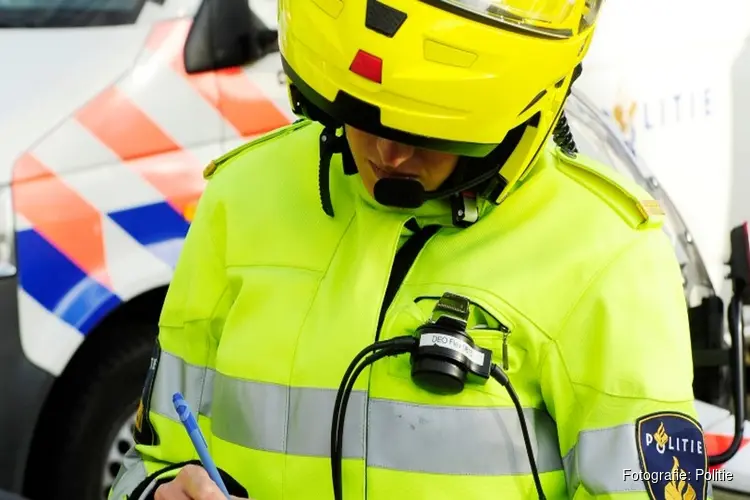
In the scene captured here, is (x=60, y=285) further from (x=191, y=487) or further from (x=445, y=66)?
(x=445, y=66)

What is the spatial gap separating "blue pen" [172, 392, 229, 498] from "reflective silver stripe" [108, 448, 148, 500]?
24cm

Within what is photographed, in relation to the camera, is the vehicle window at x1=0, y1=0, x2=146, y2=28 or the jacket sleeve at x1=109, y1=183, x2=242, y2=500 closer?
the jacket sleeve at x1=109, y1=183, x2=242, y2=500

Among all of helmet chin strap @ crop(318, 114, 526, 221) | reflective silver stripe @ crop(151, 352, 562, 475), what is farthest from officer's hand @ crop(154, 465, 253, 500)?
helmet chin strap @ crop(318, 114, 526, 221)

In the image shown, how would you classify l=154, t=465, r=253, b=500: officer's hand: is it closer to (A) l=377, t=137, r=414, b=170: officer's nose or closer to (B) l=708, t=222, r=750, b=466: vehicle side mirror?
(A) l=377, t=137, r=414, b=170: officer's nose

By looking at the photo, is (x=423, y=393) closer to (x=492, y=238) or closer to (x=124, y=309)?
(x=492, y=238)

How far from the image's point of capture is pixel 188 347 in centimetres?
163

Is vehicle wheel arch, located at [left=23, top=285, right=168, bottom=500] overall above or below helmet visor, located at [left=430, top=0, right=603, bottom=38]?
below

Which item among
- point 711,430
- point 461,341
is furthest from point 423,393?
point 711,430

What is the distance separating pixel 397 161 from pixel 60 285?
1662 millimetres

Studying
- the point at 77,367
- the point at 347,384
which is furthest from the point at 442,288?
the point at 77,367

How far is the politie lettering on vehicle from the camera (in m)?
2.84

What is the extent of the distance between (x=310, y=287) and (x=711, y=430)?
1523 millimetres

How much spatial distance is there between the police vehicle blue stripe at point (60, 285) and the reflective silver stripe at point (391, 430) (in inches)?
55.8

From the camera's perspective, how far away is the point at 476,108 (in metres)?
1.37
